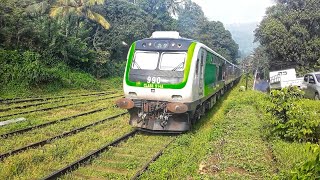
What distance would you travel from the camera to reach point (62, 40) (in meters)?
25.5

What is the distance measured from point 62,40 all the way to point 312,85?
57.8 feet

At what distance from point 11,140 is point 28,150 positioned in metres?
1.30

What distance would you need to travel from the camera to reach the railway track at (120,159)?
21.4ft

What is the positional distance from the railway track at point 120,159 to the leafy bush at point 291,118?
9.72 ft

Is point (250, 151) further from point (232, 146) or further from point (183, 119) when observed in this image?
point (183, 119)

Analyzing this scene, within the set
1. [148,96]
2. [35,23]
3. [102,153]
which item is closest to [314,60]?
[35,23]

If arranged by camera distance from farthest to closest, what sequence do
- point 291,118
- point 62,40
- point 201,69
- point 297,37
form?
point 297,37, point 62,40, point 201,69, point 291,118

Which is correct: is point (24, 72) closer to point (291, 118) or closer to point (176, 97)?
point (176, 97)

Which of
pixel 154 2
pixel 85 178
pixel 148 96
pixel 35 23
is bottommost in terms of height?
pixel 85 178

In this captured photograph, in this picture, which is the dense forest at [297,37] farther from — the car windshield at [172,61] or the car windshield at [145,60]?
the car windshield at [145,60]

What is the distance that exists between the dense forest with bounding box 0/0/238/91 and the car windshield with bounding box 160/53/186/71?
40.5 feet

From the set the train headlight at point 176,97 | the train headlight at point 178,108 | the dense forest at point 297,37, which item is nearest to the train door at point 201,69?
the train headlight at point 176,97

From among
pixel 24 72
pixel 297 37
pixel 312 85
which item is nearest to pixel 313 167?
pixel 312 85

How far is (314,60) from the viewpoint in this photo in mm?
33156
